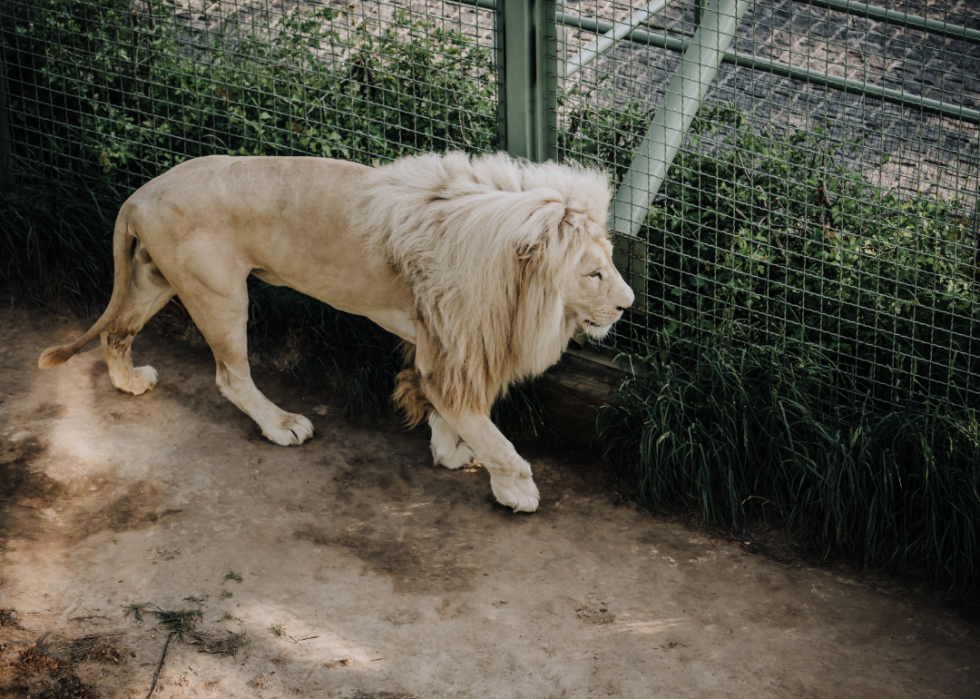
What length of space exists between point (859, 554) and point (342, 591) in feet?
6.25

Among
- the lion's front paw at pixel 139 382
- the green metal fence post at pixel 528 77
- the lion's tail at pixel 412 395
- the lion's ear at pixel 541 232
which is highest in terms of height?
the green metal fence post at pixel 528 77

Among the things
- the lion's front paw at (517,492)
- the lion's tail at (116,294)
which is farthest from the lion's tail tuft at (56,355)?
the lion's front paw at (517,492)

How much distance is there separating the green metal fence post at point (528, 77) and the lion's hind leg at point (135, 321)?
157cm

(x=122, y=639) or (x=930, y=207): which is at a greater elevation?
(x=930, y=207)

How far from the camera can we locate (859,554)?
11.5 feet

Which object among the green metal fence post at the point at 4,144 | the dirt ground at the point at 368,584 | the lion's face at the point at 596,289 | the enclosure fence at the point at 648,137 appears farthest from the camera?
the green metal fence post at the point at 4,144

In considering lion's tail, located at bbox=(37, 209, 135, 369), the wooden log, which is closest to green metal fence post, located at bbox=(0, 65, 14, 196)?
lion's tail, located at bbox=(37, 209, 135, 369)

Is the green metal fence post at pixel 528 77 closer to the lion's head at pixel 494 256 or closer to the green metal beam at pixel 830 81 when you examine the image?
the green metal beam at pixel 830 81

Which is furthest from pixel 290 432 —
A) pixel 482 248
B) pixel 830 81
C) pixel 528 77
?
pixel 830 81

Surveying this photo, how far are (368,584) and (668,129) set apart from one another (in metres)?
2.12

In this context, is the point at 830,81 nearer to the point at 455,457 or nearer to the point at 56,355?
the point at 455,457

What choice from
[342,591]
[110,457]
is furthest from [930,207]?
[110,457]

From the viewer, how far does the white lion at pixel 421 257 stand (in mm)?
3252

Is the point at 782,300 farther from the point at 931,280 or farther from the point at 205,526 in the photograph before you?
the point at 205,526
